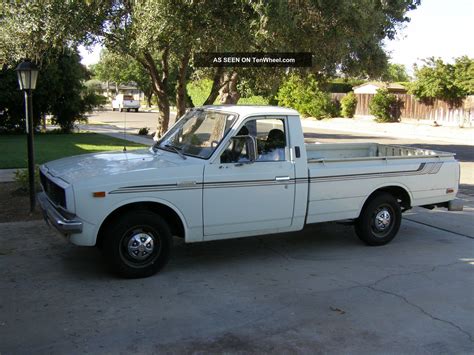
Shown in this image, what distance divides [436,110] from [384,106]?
3.42 m

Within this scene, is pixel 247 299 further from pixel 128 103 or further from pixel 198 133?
pixel 128 103

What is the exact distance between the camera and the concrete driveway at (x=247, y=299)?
4273 mm

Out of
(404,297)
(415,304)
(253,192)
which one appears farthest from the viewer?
(253,192)

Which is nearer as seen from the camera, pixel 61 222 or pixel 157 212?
pixel 61 222

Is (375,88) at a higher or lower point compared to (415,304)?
higher

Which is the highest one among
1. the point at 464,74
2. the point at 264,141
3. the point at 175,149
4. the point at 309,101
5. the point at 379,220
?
the point at 464,74

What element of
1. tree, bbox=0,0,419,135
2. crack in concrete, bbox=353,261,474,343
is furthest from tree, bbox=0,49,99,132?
crack in concrete, bbox=353,261,474,343

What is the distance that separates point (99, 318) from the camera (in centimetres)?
464

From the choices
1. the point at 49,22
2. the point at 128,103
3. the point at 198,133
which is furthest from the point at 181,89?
the point at 128,103

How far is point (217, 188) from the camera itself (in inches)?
229

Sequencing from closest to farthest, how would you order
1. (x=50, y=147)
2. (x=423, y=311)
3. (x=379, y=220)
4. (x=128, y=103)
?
1. (x=423, y=311)
2. (x=379, y=220)
3. (x=50, y=147)
4. (x=128, y=103)

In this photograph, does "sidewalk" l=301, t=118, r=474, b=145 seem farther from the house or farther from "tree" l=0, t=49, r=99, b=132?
"tree" l=0, t=49, r=99, b=132

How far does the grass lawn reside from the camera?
1533 cm

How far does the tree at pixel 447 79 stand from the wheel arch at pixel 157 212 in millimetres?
28189
